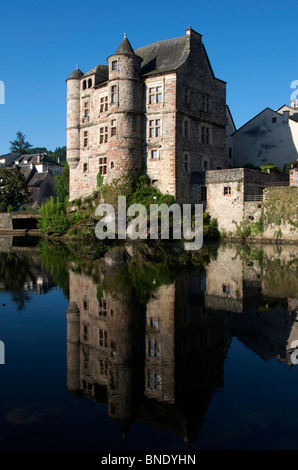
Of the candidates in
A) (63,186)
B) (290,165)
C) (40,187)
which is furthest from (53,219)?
(40,187)

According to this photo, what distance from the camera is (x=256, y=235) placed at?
3256 cm

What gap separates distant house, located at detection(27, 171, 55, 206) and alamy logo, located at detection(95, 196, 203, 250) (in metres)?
39.6

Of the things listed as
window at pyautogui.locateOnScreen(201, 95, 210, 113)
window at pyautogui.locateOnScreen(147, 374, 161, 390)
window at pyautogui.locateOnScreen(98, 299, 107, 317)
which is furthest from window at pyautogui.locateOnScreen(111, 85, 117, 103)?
window at pyautogui.locateOnScreen(147, 374, 161, 390)

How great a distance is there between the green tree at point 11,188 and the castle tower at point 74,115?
51.8 feet

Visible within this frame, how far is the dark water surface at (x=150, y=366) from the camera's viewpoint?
500 centimetres

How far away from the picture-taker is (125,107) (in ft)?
115

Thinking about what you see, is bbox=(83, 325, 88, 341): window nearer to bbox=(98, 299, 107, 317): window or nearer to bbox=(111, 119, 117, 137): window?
bbox=(98, 299, 107, 317): window

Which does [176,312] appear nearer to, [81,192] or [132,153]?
[132,153]

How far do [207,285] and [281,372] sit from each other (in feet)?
22.7

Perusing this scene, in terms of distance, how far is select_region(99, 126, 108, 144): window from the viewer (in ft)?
129

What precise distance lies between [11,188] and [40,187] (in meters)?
16.8

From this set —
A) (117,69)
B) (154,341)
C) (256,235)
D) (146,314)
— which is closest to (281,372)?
(154,341)

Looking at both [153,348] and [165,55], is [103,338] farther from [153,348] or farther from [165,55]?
[165,55]

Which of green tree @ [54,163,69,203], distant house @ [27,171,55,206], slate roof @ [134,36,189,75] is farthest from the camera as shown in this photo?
distant house @ [27,171,55,206]
